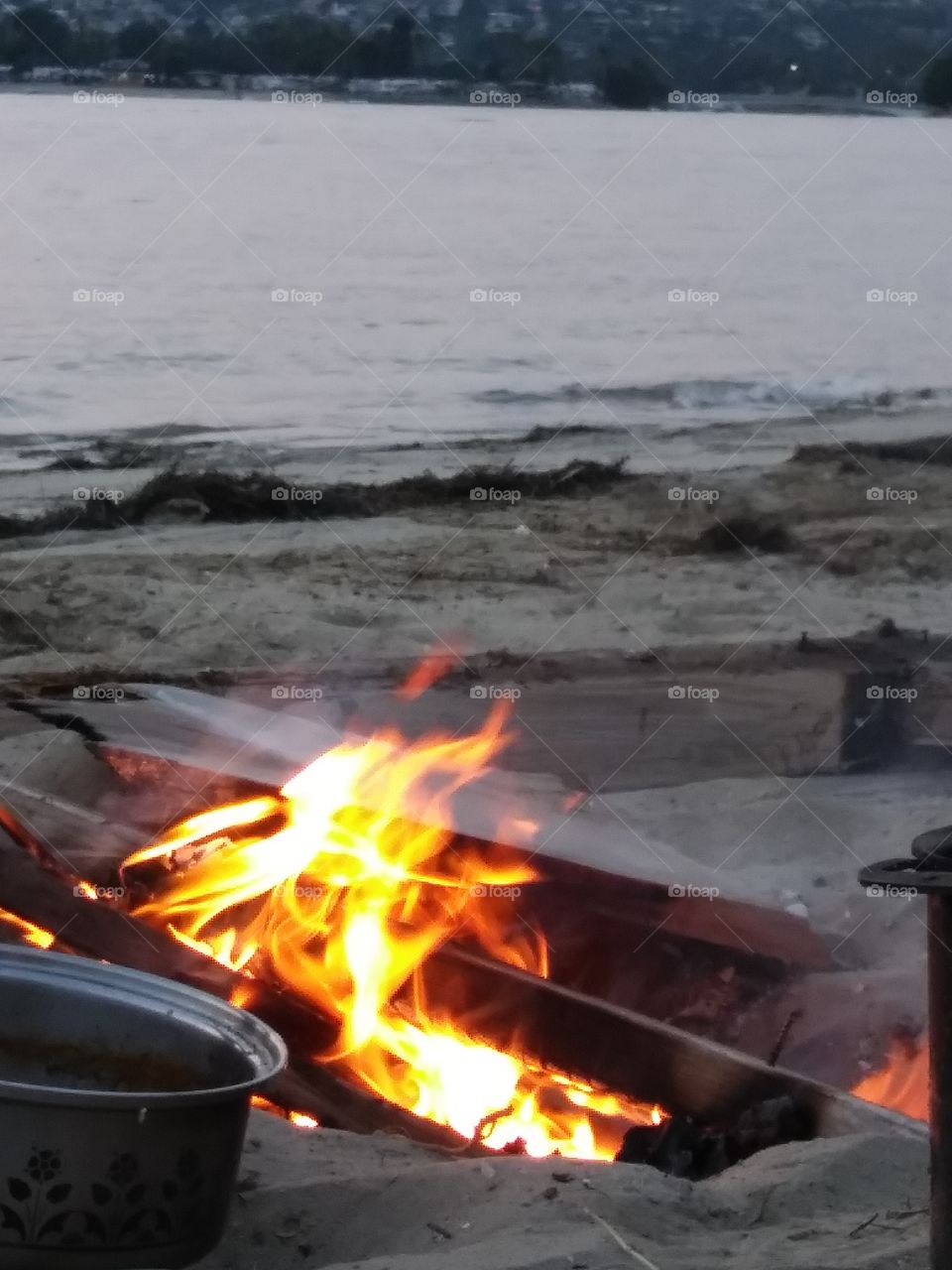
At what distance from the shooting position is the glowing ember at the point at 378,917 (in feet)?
13.1

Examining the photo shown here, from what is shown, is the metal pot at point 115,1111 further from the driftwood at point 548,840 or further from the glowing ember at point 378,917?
the driftwood at point 548,840

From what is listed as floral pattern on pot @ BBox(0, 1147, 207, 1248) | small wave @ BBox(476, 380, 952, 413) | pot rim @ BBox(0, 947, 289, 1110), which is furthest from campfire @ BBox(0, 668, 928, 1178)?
small wave @ BBox(476, 380, 952, 413)

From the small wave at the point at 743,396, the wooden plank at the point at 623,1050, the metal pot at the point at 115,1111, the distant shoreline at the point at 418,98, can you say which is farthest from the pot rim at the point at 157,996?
the distant shoreline at the point at 418,98

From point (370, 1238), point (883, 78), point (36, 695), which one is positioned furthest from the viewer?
point (883, 78)

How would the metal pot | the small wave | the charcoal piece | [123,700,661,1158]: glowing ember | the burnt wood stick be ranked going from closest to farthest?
1. the metal pot
2. the charcoal piece
3. the burnt wood stick
4. [123,700,661,1158]: glowing ember
5. the small wave

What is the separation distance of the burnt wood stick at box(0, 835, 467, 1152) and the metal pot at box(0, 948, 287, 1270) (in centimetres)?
51

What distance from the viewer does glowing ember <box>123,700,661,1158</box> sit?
4004 millimetres

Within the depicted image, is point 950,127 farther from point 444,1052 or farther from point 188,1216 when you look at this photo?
point 188,1216

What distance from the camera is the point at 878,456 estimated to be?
23.1 ft

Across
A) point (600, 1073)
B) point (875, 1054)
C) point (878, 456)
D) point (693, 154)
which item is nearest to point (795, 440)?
point (878, 456)

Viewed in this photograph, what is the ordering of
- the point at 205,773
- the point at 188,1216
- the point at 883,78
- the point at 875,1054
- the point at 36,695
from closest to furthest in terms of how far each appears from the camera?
the point at 188,1216, the point at 875,1054, the point at 205,773, the point at 36,695, the point at 883,78

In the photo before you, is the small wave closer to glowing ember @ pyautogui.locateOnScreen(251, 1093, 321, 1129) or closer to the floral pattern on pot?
glowing ember @ pyautogui.locateOnScreen(251, 1093, 321, 1129)

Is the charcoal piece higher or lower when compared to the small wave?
lower

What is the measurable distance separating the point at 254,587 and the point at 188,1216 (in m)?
3.96
